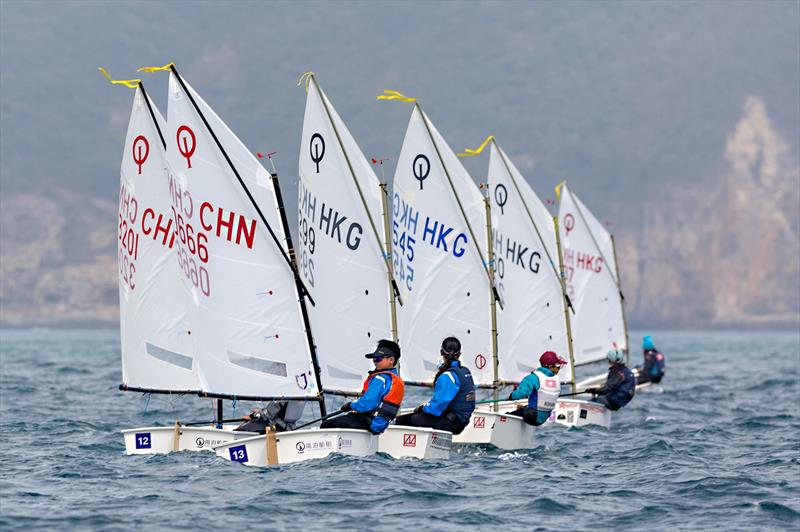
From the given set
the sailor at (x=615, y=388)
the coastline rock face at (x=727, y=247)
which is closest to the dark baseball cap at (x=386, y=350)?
the sailor at (x=615, y=388)

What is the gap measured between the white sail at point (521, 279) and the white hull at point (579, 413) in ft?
8.18

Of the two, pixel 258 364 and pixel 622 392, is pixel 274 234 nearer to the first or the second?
pixel 258 364

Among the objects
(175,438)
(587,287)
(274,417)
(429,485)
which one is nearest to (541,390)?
(274,417)

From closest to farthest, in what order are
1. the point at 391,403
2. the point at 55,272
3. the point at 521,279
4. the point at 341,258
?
the point at 391,403 < the point at 341,258 < the point at 521,279 < the point at 55,272

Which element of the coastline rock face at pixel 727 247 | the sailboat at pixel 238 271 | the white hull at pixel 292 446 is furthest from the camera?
the coastline rock face at pixel 727 247

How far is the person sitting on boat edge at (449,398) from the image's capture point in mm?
20750

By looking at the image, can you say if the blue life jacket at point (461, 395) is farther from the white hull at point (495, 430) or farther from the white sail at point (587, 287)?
the white sail at point (587, 287)

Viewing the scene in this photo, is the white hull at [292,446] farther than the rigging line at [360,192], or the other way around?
the rigging line at [360,192]

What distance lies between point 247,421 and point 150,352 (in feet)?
9.77

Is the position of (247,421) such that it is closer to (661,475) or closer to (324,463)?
(324,463)

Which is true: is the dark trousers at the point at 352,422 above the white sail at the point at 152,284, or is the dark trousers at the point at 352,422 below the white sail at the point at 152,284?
below

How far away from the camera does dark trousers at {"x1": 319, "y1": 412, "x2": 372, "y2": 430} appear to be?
19766mm

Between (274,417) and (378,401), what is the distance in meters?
2.27

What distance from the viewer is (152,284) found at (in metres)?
23.6
